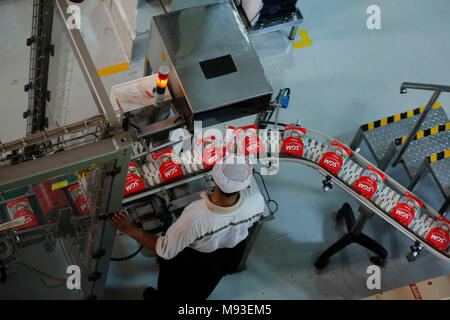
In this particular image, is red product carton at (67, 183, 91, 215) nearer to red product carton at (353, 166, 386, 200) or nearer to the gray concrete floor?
the gray concrete floor

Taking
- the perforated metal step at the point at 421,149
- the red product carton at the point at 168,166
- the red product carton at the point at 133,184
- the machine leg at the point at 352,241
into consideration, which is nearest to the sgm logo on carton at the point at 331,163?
the machine leg at the point at 352,241

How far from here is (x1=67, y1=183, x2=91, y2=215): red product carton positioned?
2.77m

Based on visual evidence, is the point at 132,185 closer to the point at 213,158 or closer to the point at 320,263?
the point at 213,158

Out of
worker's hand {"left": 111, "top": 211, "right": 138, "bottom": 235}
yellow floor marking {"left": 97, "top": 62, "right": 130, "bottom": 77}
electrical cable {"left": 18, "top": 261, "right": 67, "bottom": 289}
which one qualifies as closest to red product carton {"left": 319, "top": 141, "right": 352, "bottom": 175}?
worker's hand {"left": 111, "top": 211, "right": 138, "bottom": 235}

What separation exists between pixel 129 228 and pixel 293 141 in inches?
54.2

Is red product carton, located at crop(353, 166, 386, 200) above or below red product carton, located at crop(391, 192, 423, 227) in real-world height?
above

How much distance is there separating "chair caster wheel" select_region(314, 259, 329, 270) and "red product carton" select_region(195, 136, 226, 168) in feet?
4.51

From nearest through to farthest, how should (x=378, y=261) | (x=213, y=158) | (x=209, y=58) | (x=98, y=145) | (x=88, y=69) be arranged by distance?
(x=98, y=145) < (x=88, y=69) < (x=213, y=158) < (x=209, y=58) < (x=378, y=261)

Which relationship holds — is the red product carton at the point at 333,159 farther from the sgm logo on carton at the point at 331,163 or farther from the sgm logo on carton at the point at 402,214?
the sgm logo on carton at the point at 402,214

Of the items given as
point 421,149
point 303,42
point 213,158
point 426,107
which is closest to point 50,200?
point 213,158

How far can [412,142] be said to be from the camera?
4.67m

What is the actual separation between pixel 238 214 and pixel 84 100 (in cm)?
114

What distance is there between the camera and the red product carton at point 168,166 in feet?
11.7

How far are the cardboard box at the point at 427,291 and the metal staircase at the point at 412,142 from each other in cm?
86
